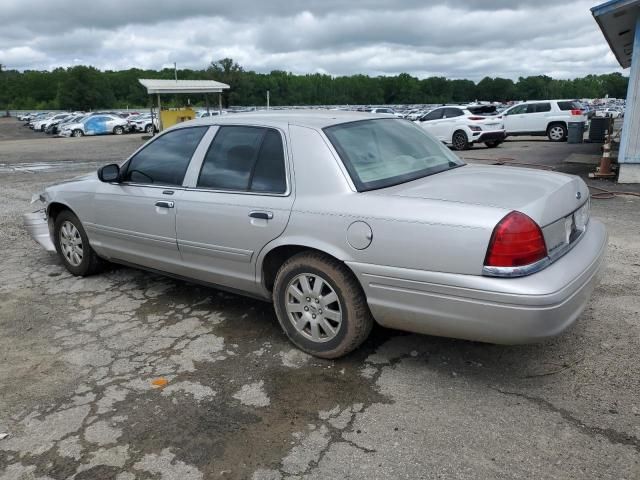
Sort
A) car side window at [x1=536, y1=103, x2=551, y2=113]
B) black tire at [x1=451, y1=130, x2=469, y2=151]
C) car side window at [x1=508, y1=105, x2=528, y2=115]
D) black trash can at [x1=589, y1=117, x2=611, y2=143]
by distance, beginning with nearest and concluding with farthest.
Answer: black tire at [x1=451, y1=130, x2=469, y2=151] → black trash can at [x1=589, y1=117, x2=611, y2=143] → car side window at [x1=536, y1=103, x2=551, y2=113] → car side window at [x1=508, y1=105, x2=528, y2=115]

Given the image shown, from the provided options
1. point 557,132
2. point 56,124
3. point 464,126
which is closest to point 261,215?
point 464,126

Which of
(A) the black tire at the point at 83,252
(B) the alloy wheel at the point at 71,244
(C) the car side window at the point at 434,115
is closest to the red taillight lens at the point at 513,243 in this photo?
(A) the black tire at the point at 83,252

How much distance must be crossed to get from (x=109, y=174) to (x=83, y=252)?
1023mm

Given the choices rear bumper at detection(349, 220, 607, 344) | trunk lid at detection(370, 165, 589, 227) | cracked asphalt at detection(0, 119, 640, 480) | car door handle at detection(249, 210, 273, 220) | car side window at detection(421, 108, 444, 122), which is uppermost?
car side window at detection(421, 108, 444, 122)

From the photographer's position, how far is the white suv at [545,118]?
22391 millimetres

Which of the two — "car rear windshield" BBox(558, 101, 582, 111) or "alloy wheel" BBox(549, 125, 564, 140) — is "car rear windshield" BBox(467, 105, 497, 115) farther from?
"car rear windshield" BBox(558, 101, 582, 111)

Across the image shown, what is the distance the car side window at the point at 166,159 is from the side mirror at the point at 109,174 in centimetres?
8

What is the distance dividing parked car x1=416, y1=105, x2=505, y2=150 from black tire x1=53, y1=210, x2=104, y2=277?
15.6 meters

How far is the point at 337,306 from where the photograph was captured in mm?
3459

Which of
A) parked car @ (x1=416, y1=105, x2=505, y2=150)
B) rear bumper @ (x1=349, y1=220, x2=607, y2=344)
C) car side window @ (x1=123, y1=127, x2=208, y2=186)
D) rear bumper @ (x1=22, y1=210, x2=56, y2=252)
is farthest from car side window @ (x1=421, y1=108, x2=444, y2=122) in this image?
rear bumper @ (x1=349, y1=220, x2=607, y2=344)

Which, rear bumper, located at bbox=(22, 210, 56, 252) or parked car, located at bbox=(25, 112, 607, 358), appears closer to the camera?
parked car, located at bbox=(25, 112, 607, 358)

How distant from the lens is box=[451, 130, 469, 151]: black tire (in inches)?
751

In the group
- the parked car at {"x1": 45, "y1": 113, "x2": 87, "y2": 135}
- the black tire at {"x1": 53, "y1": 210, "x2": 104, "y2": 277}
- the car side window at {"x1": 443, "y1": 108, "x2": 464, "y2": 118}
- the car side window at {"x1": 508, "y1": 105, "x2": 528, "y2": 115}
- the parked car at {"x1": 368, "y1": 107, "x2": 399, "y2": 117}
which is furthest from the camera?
the parked car at {"x1": 45, "y1": 113, "x2": 87, "y2": 135}

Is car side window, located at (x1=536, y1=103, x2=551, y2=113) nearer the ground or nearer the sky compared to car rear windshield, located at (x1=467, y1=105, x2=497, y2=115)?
nearer the sky
